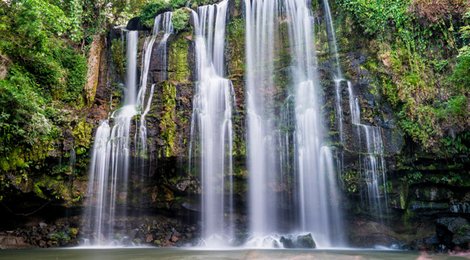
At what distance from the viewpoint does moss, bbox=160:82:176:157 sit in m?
13.2

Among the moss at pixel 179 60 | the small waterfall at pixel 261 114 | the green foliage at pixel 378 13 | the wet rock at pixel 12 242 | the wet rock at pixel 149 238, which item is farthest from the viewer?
the moss at pixel 179 60

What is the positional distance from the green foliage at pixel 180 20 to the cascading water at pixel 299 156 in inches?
156

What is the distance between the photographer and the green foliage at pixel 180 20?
1702 centimetres

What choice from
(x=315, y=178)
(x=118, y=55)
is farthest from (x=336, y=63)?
(x=118, y=55)

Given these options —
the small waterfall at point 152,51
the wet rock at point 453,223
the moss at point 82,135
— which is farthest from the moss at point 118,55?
the wet rock at point 453,223

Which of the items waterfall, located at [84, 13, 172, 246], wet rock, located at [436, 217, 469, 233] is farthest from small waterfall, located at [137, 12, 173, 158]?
wet rock, located at [436, 217, 469, 233]

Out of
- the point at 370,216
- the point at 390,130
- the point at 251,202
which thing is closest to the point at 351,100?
the point at 390,130

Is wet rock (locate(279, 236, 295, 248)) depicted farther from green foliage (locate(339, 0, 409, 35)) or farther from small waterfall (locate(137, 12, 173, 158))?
green foliage (locate(339, 0, 409, 35))

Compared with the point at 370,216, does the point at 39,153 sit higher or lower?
higher

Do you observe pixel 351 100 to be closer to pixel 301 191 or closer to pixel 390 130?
pixel 390 130

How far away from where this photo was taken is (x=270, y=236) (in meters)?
Answer: 12.8

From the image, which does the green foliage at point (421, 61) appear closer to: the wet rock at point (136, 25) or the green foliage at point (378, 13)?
the green foliage at point (378, 13)

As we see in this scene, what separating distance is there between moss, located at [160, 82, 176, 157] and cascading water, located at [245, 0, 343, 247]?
288cm

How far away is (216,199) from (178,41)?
771cm
